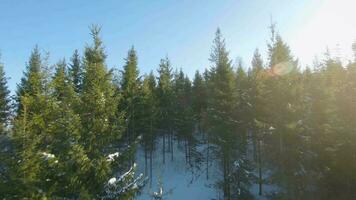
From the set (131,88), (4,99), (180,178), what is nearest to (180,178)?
Result: (180,178)

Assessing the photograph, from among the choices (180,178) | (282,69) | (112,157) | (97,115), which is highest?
(282,69)

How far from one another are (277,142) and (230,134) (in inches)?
267

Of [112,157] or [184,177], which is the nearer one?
[112,157]

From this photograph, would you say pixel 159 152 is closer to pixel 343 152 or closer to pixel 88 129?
pixel 343 152

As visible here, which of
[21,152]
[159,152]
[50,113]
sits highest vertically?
[50,113]

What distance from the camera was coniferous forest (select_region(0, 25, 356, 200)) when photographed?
14.9 meters

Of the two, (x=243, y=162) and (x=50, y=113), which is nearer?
(x=50, y=113)

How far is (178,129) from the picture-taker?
2157 inches

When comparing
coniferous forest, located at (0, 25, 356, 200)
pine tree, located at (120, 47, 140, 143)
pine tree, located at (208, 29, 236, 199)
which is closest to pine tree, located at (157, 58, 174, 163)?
coniferous forest, located at (0, 25, 356, 200)

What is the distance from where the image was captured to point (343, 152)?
99.3ft

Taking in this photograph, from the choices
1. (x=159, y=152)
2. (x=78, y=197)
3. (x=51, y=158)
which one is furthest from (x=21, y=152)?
(x=159, y=152)

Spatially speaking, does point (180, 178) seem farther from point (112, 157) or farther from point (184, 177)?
point (112, 157)

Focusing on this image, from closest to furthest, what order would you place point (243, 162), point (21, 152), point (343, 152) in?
point (21, 152)
point (343, 152)
point (243, 162)

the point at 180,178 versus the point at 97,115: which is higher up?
the point at 97,115
